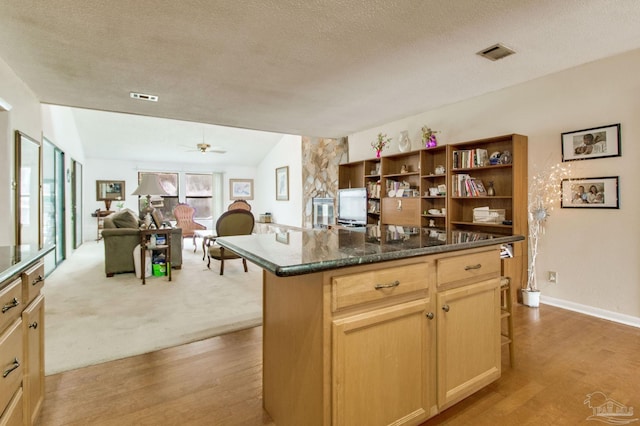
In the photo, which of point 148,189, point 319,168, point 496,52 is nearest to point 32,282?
point 496,52

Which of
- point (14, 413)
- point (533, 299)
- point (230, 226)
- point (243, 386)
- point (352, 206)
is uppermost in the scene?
point (352, 206)

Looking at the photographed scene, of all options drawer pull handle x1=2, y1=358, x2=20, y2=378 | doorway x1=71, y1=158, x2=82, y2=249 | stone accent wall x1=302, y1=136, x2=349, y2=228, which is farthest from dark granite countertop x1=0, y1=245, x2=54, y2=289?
doorway x1=71, y1=158, x2=82, y2=249

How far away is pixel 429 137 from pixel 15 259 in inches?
168

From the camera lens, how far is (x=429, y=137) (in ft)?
14.3

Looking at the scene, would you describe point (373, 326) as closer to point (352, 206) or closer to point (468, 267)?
point (468, 267)

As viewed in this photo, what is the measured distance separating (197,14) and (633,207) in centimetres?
387

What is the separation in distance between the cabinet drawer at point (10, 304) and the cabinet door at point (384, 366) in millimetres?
1197

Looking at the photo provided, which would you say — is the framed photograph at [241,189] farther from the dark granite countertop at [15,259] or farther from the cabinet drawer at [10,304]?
the cabinet drawer at [10,304]

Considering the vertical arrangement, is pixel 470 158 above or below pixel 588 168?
above

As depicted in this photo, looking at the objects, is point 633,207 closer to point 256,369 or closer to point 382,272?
point 382,272

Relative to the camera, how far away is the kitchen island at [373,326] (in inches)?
47.6

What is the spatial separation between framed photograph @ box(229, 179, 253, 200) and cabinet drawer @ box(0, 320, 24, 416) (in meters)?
9.49

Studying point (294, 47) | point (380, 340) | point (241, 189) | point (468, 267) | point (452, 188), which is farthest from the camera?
point (241, 189)

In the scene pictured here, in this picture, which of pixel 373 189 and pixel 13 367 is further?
pixel 373 189
